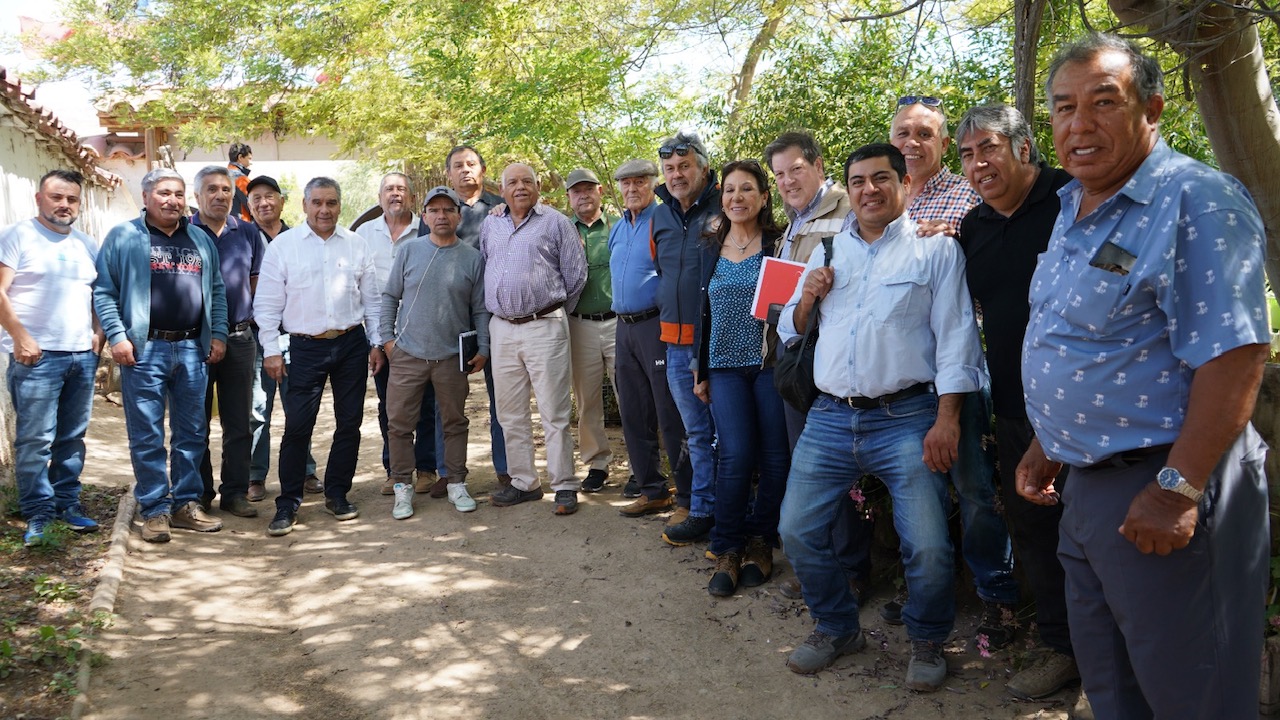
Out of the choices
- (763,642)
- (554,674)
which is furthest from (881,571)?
(554,674)

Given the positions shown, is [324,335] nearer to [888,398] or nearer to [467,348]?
[467,348]

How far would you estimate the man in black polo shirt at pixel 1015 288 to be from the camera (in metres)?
3.44

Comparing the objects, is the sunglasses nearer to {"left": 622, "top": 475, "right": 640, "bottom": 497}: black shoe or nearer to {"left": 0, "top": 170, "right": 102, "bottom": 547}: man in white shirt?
{"left": 622, "top": 475, "right": 640, "bottom": 497}: black shoe

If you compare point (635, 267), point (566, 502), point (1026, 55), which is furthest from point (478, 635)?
point (1026, 55)

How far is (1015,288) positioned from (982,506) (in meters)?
0.87

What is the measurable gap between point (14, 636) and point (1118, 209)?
475cm

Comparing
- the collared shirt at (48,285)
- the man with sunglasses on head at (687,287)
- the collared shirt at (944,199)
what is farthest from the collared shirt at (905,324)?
the collared shirt at (48,285)

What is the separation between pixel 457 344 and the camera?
20.8 ft

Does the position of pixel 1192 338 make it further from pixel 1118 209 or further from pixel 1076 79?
pixel 1076 79

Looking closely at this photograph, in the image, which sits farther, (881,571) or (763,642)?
(881,571)

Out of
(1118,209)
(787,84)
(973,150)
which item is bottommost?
(1118,209)

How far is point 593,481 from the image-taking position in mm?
6645

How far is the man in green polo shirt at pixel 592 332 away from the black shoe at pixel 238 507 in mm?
2204

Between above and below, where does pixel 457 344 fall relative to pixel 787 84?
below
